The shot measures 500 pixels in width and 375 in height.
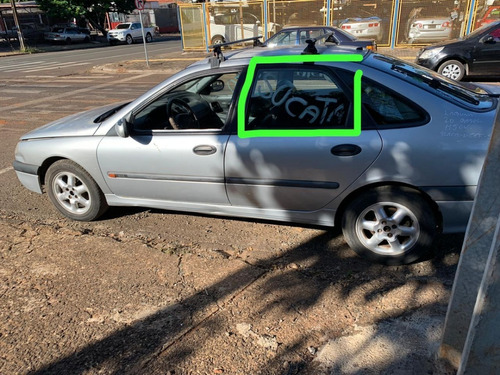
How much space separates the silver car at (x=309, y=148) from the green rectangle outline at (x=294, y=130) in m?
0.01

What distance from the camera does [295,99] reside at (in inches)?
131

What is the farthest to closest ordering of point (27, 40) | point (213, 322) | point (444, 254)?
point (27, 40) < point (444, 254) < point (213, 322)

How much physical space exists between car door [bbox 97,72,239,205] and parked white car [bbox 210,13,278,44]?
17.7 metres

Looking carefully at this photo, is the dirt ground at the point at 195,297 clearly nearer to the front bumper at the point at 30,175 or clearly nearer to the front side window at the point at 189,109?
the front bumper at the point at 30,175

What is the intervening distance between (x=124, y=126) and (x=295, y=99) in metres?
1.47

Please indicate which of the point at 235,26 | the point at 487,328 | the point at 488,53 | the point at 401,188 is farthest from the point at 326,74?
the point at 235,26

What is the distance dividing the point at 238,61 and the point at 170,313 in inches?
80.8

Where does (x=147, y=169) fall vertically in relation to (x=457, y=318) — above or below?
above

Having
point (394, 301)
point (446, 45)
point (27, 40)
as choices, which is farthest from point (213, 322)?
point (27, 40)

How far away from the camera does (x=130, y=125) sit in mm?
3629

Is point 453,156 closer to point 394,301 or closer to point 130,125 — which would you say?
point 394,301

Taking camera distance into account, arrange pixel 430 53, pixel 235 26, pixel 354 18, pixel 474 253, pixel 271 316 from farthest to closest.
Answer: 1. pixel 235 26
2. pixel 354 18
3. pixel 430 53
4. pixel 271 316
5. pixel 474 253

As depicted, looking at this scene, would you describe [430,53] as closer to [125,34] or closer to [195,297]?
[195,297]

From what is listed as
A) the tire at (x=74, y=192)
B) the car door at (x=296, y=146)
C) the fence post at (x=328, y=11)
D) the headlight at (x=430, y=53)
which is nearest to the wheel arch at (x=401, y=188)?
the car door at (x=296, y=146)
